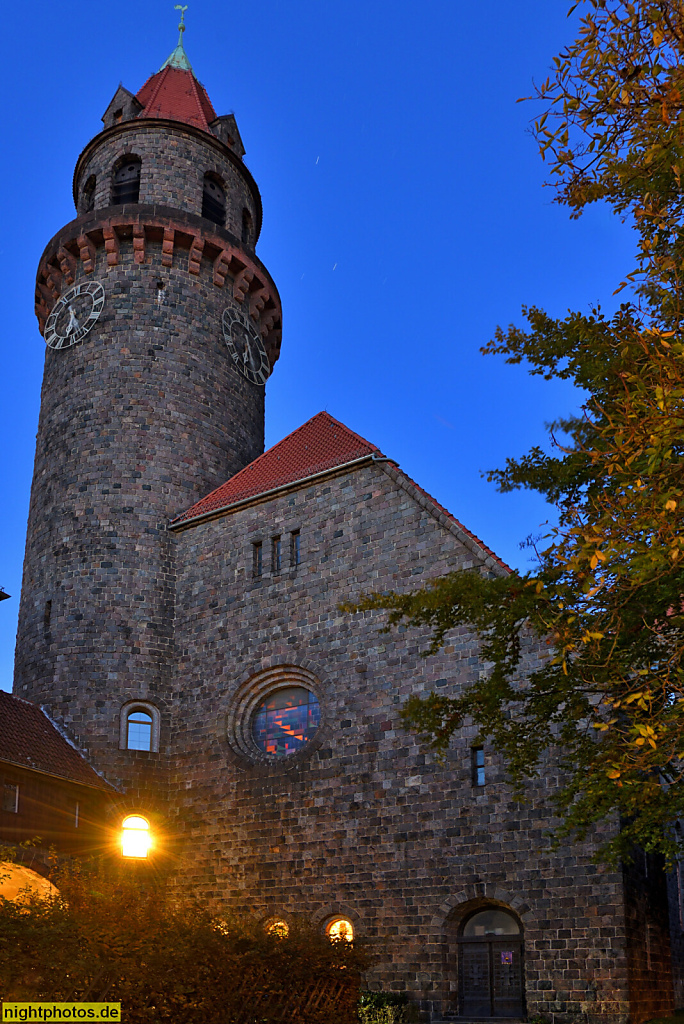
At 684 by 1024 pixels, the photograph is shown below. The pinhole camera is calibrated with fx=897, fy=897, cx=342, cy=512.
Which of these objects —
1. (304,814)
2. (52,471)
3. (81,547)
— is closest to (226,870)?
(304,814)

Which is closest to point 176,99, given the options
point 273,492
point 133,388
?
point 133,388

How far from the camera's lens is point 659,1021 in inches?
567

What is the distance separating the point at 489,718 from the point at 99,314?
20580mm

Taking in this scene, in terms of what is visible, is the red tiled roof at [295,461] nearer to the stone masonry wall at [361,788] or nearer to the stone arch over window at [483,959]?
the stone masonry wall at [361,788]

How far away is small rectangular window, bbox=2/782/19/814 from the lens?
1874 centimetres

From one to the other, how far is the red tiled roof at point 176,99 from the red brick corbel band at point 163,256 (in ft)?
15.5

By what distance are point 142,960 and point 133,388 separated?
1798 cm

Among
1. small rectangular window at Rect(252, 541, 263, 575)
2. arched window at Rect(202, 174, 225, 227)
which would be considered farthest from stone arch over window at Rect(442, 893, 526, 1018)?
arched window at Rect(202, 174, 225, 227)

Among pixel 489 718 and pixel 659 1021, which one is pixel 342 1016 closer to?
pixel 659 1021

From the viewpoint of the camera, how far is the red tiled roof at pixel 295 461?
2209cm

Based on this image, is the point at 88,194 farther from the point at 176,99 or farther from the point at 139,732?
the point at 139,732

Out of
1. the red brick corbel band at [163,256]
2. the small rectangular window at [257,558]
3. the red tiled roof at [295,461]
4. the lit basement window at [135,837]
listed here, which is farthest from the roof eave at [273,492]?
the red brick corbel band at [163,256]

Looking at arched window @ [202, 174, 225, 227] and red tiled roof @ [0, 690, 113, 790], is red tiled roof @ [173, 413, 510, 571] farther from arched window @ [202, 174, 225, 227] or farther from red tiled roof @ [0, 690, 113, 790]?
arched window @ [202, 174, 225, 227]

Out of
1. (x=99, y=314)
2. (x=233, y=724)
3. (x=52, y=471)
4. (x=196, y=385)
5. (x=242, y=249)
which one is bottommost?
(x=233, y=724)
